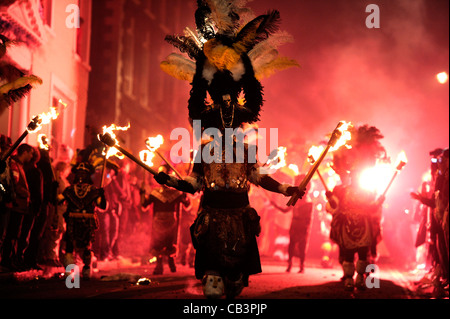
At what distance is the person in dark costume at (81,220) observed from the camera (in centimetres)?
981

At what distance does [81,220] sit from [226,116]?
4277 mm

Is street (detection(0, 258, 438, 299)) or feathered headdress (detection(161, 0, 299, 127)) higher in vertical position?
feathered headdress (detection(161, 0, 299, 127))

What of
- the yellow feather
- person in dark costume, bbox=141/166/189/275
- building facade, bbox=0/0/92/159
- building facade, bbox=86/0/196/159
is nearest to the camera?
the yellow feather

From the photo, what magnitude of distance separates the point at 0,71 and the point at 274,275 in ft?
21.2

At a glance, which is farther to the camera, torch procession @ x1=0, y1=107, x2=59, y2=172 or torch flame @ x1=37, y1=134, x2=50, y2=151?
torch flame @ x1=37, y1=134, x2=50, y2=151

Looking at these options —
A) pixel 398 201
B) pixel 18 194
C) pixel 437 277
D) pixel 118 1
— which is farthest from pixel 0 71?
pixel 118 1

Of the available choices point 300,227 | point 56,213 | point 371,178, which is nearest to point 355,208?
point 371,178

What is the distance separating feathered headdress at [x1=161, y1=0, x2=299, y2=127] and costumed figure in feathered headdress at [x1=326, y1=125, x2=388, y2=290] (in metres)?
4.10

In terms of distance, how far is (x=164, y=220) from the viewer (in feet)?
38.9

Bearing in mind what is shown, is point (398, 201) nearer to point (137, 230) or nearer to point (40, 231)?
point (137, 230)

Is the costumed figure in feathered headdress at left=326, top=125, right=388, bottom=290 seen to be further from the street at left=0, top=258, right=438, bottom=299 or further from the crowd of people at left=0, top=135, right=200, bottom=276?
the crowd of people at left=0, top=135, right=200, bottom=276

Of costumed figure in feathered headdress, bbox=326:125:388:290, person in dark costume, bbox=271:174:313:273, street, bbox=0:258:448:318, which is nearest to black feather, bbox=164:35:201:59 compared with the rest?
street, bbox=0:258:448:318

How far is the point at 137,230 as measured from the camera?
15.2 m

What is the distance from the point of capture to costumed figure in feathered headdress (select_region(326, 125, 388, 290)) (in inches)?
398
